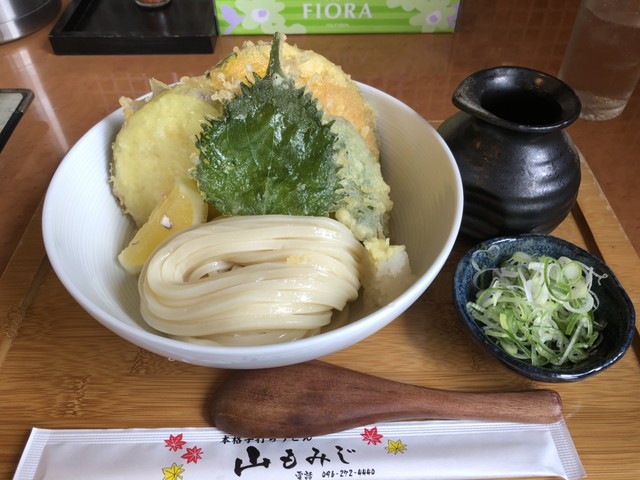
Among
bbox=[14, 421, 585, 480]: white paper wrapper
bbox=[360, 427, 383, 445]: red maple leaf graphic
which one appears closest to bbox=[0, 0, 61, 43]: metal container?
bbox=[14, 421, 585, 480]: white paper wrapper

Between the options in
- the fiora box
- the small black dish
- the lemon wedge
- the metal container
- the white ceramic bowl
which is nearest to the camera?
the white ceramic bowl

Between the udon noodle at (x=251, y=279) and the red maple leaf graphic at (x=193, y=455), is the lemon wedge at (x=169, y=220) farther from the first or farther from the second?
the red maple leaf graphic at (x=193, y=455)

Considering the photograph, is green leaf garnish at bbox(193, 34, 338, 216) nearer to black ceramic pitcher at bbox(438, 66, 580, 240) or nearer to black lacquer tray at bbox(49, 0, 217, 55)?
black ceramic pitcher at bbox(438, 66, 580, 240)

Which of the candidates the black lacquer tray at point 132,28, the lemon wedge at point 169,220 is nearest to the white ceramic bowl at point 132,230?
the lemon wedge at point 169,220

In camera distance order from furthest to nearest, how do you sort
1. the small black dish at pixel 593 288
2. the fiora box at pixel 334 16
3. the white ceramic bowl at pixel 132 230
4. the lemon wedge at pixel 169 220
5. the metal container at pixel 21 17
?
the metal container at pixel 21 17 < the fiora box at pixel 334 16 < the lemon wedge at pixel 169 220 < the small black dish at pixel 593 288 < the white ceramic bowl at pixel 132 230

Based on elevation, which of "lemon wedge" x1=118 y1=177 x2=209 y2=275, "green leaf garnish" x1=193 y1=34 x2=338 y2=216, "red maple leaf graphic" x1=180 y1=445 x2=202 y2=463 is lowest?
"red maple leaf graphic" x1=180 y1=445 x2=202 y2=463

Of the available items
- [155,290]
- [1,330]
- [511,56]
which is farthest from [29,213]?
[511,56]

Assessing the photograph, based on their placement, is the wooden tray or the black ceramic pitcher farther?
the black ceramic pitcher
